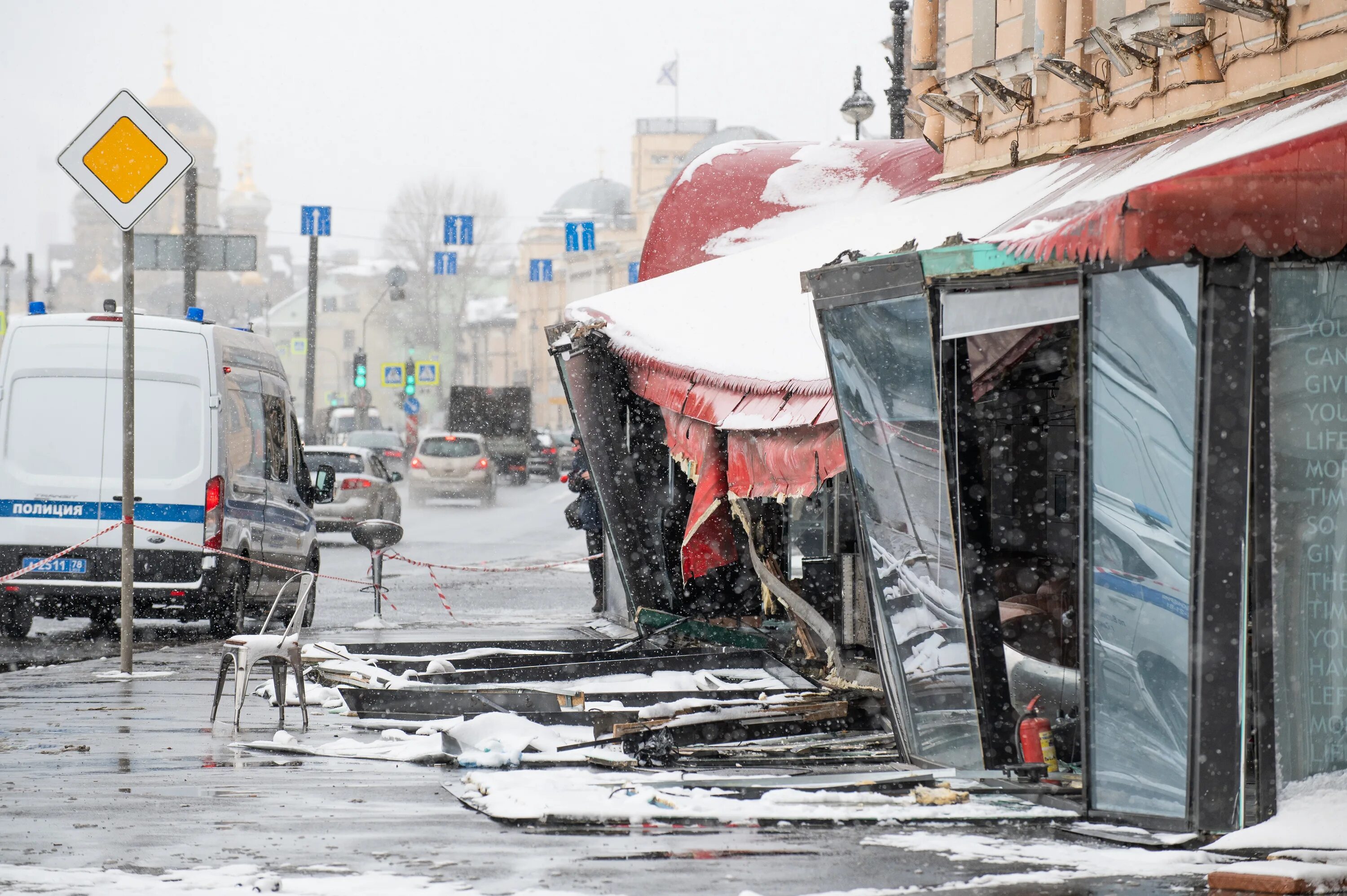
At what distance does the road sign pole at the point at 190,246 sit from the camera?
2581 centimetres

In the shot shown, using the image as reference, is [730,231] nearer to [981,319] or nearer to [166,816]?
[981,319]

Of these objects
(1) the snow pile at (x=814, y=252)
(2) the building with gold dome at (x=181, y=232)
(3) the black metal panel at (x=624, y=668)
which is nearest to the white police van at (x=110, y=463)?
(1) the snow pile at (x=814, y=252)

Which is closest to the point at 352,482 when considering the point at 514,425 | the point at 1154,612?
the point at 1154,612

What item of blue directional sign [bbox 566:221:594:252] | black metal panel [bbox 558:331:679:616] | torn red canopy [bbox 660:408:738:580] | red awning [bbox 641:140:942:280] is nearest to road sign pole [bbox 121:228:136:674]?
torn red canopy [bbox 660:408:738:580]

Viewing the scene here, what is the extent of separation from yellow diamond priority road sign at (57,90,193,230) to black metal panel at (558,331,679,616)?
146 inches

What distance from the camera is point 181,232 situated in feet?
450

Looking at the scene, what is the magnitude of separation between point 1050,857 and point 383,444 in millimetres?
44900

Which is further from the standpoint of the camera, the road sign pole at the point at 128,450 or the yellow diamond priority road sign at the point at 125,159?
the road sign pole at the point at 128,450

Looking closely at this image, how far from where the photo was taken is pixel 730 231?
49.1 feet

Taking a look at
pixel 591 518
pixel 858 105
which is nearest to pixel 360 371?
pixel 858 105

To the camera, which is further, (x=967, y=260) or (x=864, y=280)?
(x=864, y=280)

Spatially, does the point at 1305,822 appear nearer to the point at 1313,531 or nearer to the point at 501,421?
the point at 1313,531

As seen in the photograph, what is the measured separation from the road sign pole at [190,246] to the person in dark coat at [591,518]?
7.97 m

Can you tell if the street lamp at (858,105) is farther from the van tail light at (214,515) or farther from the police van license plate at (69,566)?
the police van license plate at (69,566)
